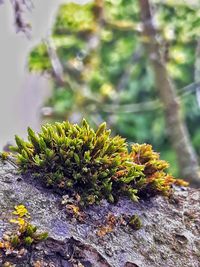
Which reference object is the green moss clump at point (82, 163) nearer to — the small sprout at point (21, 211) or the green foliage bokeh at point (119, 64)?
the small sprout at point (21, 211)

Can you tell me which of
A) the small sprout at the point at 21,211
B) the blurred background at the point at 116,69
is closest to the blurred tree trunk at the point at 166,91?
the blurred background at the point at 116,69

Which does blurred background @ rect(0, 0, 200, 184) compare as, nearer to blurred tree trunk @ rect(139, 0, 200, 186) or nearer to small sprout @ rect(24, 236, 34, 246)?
blurred tree trunk @ rect(139, 0, 200, 186)

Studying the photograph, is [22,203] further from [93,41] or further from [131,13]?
[131,13]

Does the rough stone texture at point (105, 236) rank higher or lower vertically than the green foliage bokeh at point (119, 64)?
lower

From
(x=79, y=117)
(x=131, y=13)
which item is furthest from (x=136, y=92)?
(x=79, y=117)

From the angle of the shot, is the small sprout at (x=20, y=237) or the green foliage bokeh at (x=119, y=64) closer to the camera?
the small sprout at (x=20, y=237)
